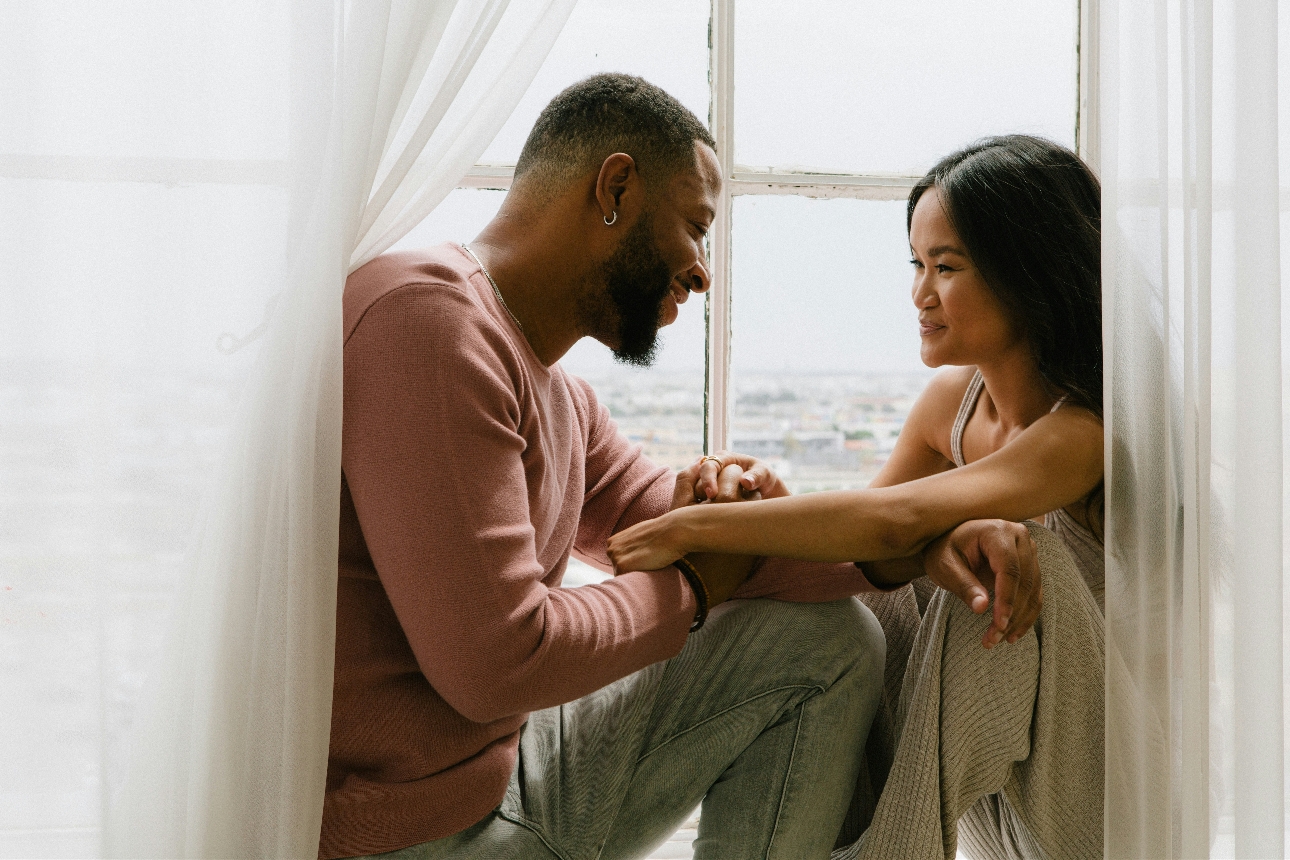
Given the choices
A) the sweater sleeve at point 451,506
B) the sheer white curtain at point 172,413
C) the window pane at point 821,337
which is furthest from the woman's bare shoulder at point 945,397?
the sheer white curtain at point 172,413

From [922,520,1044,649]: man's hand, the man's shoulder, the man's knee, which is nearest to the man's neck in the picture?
the man's shoulder

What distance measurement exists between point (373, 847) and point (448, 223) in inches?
40.1

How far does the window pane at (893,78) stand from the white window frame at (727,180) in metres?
0.02

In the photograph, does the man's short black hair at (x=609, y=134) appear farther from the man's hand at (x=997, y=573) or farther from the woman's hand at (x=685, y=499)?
the man's hand at (x=997, y=573)

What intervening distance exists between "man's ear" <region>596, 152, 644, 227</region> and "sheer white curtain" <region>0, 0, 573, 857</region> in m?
0.32

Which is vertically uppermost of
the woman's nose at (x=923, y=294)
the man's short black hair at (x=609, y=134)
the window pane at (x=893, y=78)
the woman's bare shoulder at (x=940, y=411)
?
the window pane at (x=893, y=78)

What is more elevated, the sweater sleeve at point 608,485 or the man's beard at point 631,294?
the man's beard at point 631,294

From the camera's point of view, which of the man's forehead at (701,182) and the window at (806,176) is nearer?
the man's forehead at (701,182)

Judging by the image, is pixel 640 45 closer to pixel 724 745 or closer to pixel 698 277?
pixel 698 277

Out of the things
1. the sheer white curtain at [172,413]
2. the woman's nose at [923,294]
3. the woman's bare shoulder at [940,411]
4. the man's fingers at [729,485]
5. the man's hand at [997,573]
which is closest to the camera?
the sheer white curtain at [172,413]

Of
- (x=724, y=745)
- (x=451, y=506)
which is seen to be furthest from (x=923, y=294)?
(x=451, y=506)

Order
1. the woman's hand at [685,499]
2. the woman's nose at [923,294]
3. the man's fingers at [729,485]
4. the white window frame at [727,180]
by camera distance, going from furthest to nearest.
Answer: the white window frame at [727,180] < the woman's nose at [923,294] < the man's fingers at [729,485] < the woman's hand at [685,499]

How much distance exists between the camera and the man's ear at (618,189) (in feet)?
3.97

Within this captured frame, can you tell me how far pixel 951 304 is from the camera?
1.39m
